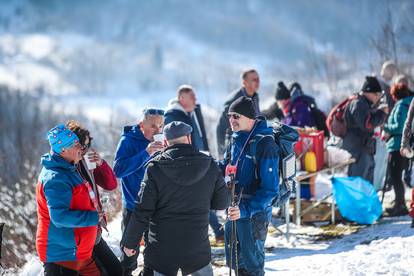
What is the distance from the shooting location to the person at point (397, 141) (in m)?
6.84

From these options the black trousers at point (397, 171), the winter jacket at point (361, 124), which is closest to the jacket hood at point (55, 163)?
the winter jacket at point (361, 124)

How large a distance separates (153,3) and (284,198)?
199455mm

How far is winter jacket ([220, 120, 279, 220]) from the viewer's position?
14.1 feet

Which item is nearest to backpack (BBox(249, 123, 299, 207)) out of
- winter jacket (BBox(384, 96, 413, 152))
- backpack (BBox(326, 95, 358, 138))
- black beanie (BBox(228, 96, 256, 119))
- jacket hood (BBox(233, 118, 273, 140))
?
jacket hood (BBox(233, 118, 273, 140))

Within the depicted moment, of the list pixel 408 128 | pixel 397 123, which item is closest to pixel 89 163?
pixel 408 128

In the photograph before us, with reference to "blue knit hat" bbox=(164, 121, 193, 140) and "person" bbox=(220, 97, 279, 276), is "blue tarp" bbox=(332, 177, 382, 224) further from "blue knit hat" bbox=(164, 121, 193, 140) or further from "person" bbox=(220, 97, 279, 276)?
"blue knit hat" bbox=(164, 121, 193, 140)

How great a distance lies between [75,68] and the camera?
158625 millimetres

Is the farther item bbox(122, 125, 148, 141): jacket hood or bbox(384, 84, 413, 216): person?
bbox(384, 84, 413, 216): person

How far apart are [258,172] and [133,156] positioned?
123 cm

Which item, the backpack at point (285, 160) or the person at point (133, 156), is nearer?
the backpack at point (285, 160)

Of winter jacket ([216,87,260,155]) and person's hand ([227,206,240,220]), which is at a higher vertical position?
winter jacket ([216,87,260,155])

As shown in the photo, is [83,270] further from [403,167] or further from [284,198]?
[403,167]

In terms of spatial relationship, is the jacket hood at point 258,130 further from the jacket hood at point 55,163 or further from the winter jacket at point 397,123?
the winter jacket at point 397,123

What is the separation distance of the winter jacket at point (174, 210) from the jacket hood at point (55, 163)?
564 mm
